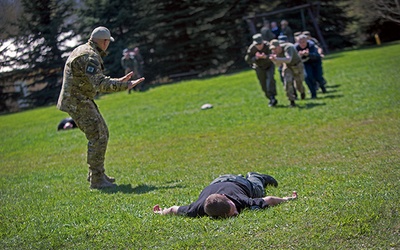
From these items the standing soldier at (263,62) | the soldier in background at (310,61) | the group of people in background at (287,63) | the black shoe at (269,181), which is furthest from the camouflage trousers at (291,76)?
the black shoe at (269,181)

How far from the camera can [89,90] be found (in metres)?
9.91

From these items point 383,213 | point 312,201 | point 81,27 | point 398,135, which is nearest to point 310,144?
point 398,135

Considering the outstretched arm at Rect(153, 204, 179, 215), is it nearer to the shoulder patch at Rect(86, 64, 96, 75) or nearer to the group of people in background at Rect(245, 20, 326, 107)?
the shoulder patch at Rect(86, 64, 96, 75)

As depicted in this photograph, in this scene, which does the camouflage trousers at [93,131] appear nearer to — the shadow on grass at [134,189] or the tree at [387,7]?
the shadow on grass at [134,189]

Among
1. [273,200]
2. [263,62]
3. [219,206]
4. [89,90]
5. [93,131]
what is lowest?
[263,62]

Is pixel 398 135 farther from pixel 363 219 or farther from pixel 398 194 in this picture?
pixel 363 219

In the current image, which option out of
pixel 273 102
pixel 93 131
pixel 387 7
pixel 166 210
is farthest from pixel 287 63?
pixel 166 210

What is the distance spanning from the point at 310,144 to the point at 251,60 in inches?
250

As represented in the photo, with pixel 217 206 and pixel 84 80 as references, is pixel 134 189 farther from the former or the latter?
pixel 217 206

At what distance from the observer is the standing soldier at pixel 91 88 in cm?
952

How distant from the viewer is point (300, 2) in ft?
143

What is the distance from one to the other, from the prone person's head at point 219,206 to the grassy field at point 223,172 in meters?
0.16

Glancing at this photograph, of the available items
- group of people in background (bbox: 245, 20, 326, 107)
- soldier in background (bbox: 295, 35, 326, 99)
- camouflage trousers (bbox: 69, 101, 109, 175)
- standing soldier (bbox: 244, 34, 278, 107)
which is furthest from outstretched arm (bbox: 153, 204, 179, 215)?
soldier in background (bbox: 295, 35, 326, 99)

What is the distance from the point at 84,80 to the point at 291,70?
9.86 meters
